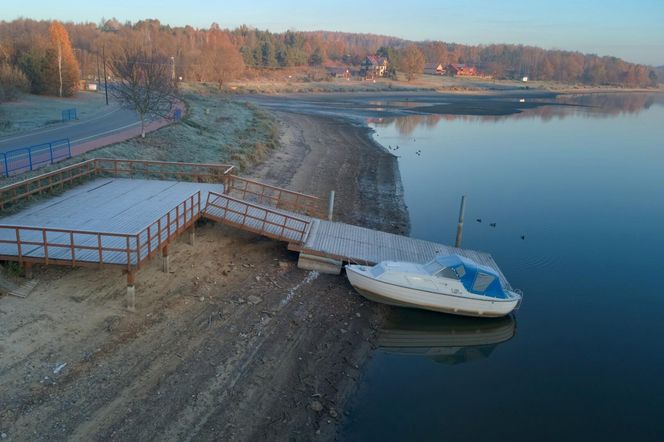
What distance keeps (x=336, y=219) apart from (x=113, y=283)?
11.9 meters

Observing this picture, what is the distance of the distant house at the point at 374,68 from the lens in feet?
504

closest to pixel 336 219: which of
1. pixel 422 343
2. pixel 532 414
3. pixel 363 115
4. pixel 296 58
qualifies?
pixel 422 343

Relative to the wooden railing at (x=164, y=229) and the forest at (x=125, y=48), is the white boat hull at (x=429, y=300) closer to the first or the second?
the wooden railing at (x=164, y=229)

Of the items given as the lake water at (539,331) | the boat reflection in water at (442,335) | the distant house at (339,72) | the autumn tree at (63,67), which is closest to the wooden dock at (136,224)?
the boat reflection in water at (442,335)

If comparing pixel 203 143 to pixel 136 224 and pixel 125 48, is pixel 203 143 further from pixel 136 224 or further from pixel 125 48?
pixel 136 224

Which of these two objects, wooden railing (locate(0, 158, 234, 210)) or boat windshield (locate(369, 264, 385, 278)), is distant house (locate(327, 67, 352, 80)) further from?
boat windshield (locate(369, 264, 385, 278))

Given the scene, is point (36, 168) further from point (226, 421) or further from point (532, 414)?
point (532, 414)

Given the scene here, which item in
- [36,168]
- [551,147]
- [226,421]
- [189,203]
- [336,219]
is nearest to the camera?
[226,421]

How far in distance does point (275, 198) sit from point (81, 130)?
Result: 63.5 feet

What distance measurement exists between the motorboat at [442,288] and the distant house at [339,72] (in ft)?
446

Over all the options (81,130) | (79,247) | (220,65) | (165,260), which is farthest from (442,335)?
(220,65)

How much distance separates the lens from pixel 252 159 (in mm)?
33094

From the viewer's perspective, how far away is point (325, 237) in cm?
1938

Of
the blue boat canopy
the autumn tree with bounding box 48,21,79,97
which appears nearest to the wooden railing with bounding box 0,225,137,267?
the blue boat canopy
